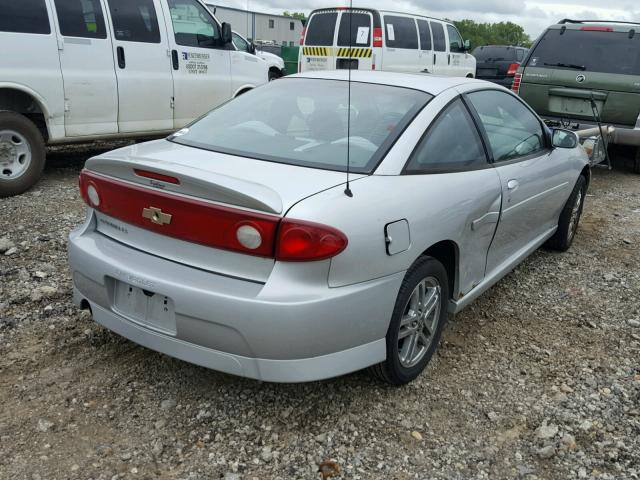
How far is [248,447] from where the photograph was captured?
257cm

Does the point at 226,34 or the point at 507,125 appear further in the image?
the point at 226,34

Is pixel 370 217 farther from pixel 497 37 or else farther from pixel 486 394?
pixel 497 37

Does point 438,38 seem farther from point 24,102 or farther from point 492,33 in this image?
point 492,33

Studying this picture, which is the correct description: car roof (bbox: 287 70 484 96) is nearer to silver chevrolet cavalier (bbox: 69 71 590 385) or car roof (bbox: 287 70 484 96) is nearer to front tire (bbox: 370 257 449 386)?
silver chevrolet cavalier (bbox: 69 71 590 385)

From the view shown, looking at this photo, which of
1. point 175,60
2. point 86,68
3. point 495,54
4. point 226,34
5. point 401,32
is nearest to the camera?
point 86,68

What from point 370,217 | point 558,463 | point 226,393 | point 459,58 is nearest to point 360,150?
point 370,217

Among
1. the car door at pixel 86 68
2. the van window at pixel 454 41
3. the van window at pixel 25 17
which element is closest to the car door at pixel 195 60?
the car door at pixel 86 68

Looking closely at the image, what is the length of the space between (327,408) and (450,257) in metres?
1.01

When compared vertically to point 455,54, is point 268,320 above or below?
below

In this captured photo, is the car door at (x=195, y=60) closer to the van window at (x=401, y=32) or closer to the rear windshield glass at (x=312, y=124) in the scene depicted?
the rear windshield glass at (x=312, y=124)

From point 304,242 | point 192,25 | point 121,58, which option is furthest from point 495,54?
point 304,242

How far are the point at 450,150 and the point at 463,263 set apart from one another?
0.60 metres

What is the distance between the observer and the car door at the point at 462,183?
9.51ft

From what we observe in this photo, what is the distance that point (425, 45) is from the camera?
14023mm
